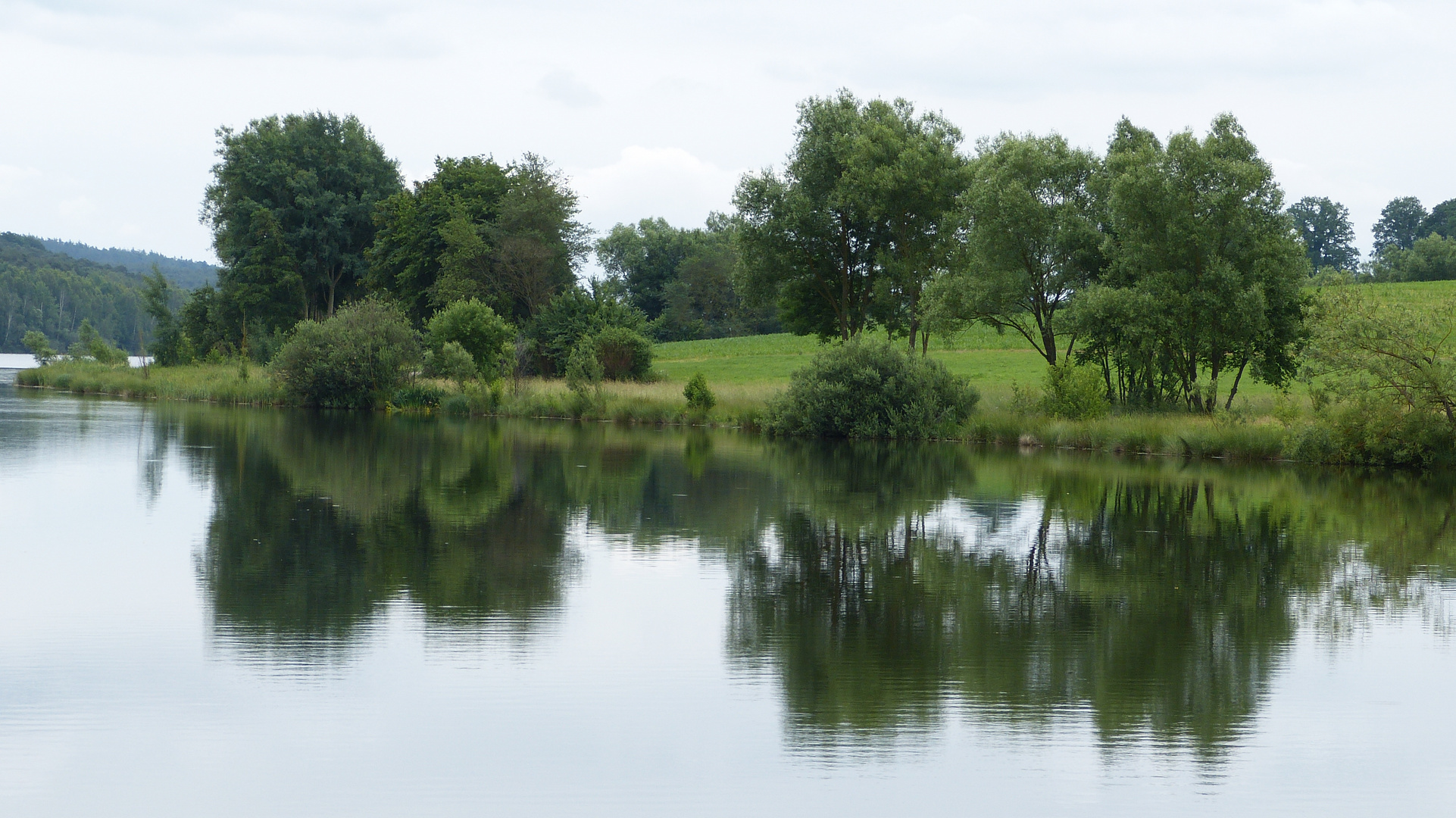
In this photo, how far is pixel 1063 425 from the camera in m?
33.4

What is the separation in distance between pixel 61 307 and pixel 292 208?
8988cm

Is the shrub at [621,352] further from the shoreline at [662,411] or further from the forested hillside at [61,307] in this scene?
the forested hillside at [61,307]

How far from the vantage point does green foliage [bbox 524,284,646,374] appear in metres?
55.2

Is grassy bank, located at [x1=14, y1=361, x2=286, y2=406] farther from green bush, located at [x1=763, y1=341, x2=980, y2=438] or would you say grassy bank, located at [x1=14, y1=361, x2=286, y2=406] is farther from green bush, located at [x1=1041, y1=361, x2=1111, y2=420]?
green bush, located at [x1=1041, y1=361, x2=1111, y2=420]

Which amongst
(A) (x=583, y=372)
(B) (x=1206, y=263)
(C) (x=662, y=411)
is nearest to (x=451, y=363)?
(A) (x=583, y=372)

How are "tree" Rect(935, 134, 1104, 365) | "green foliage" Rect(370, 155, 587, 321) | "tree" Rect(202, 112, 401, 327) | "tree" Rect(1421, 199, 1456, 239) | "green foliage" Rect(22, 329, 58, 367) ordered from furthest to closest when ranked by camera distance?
"tree" Rect(1421, 199, 1456, 239) → "green foliage" Rect(22, 329, 58, 367) → "tree" Rect(202, 112, 401, 327) → "green foliage" Rect(370, 155, 587, 321) → "tree" Rect(935, 134, 1104, 365)

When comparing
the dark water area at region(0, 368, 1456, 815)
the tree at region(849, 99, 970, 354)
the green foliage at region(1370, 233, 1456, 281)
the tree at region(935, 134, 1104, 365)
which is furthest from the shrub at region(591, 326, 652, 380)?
the green foliage at region(1370, 233, 1456, 281)

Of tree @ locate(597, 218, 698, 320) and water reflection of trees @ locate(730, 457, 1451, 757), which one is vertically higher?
tree @ locate(597, 218, 698, 320)

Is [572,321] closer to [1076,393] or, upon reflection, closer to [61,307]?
[1076,393]

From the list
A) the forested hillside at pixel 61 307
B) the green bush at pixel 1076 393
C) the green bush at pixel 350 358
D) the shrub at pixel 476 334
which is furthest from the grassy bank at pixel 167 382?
the forested hillside at pixel 61 307

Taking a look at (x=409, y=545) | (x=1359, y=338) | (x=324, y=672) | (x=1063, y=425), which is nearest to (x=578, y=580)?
(x=409, y=545)

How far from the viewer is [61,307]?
13912 centimetres

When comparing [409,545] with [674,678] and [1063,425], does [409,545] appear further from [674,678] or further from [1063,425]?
[1063,425]

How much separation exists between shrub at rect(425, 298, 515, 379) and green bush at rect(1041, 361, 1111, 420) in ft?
75.9
